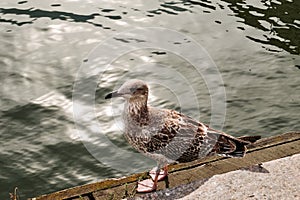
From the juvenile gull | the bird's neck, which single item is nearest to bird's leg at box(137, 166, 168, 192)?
the juvenile gull

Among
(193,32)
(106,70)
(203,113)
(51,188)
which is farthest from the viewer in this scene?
(193,32)

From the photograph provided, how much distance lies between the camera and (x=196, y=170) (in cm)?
615

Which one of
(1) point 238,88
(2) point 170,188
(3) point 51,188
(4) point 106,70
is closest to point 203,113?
(1) point 238,88

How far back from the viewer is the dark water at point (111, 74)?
29.1ft

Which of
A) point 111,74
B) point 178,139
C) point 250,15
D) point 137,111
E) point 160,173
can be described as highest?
point 137,111

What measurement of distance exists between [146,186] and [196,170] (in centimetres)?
61

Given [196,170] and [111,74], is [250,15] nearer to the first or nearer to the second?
[111,74]

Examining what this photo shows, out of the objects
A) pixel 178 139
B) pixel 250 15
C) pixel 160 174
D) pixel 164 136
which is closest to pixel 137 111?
pixel 164 136

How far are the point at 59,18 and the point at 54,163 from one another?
5.22 meters

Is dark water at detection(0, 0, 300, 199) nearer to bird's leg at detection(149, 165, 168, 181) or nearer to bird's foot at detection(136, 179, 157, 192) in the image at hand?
bird's leg at detection(149, 165, 168, 181)

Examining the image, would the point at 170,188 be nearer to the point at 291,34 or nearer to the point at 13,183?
the point at 13,183

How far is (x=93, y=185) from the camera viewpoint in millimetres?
5879

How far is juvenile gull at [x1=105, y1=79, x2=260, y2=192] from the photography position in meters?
5.77

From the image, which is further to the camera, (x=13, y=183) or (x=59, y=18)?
(x=59, y=18)
